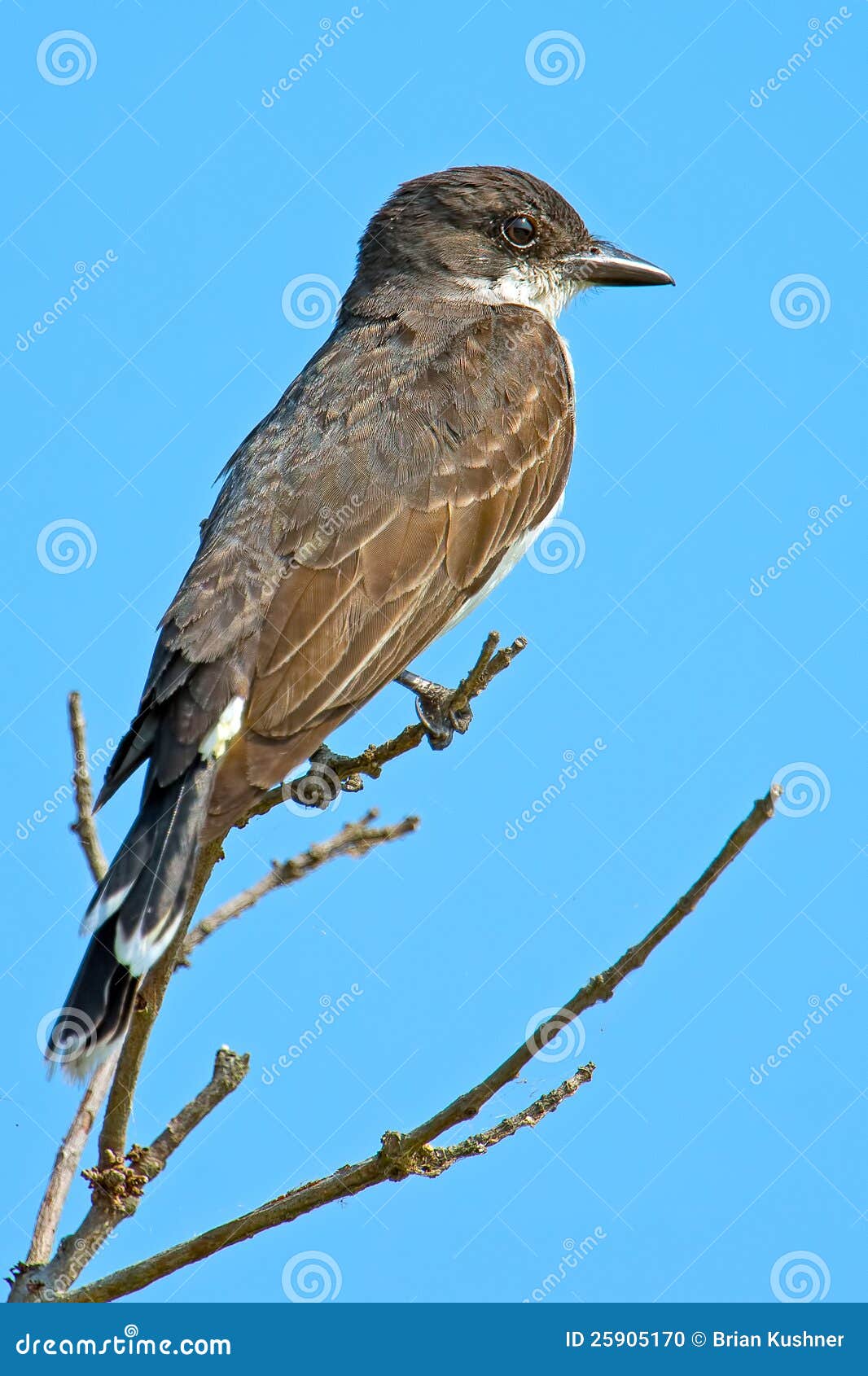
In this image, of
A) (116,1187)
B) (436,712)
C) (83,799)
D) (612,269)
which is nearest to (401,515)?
(436,712)

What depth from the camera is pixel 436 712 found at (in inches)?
266

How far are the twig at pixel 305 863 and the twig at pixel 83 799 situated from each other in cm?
47

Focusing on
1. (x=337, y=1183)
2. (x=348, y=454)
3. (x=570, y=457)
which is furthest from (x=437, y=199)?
(x=337, y=1183)

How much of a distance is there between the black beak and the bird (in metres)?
0.02

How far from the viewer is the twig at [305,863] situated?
5.22 meters

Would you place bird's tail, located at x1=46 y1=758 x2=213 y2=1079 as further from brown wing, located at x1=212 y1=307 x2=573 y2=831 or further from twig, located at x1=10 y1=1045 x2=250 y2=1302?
A: twig, located at x1=10 y1=1045 x2=250 y2=1302

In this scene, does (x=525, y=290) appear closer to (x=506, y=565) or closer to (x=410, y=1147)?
(x=506, y=565)

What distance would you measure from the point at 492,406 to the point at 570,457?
2.98ft

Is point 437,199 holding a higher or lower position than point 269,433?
higher

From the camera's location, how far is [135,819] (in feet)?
18.0

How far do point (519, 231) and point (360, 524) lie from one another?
2.88m

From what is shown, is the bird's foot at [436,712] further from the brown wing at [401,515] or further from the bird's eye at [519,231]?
the bird's eye at [519,231]

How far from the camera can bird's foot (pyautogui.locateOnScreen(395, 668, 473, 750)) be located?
6.69m

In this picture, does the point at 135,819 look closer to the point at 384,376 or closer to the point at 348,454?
the point at 348,454
